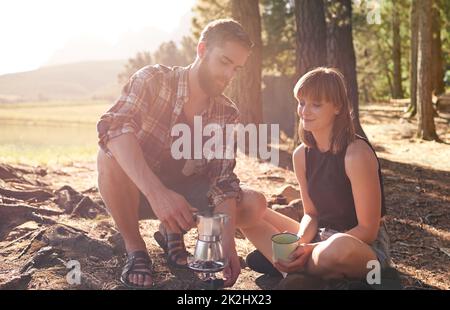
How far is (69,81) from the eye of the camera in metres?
81.7

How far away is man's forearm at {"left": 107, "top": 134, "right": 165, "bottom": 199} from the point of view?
2.71 m

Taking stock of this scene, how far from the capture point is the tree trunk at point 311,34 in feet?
23.3

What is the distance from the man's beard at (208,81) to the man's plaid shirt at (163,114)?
13cm

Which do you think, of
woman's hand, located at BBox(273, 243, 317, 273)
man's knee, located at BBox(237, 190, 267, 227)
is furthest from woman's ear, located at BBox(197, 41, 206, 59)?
woman's hand, located at BBox(273, 243, 317, 273)

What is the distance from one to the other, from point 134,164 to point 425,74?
8.29 meters

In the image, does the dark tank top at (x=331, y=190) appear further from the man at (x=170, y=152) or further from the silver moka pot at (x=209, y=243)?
the silver moka pot at (x=209, y=243)

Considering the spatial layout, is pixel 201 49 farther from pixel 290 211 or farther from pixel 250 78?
pixel 250 78

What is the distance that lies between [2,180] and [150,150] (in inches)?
114

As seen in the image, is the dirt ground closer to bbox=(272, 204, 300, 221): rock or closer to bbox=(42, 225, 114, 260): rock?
bbox=(42, 225, 114, 260): rock

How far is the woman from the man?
0.41m

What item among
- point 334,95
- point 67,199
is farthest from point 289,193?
point 334,95

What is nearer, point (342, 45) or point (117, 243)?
point (117, 243)
